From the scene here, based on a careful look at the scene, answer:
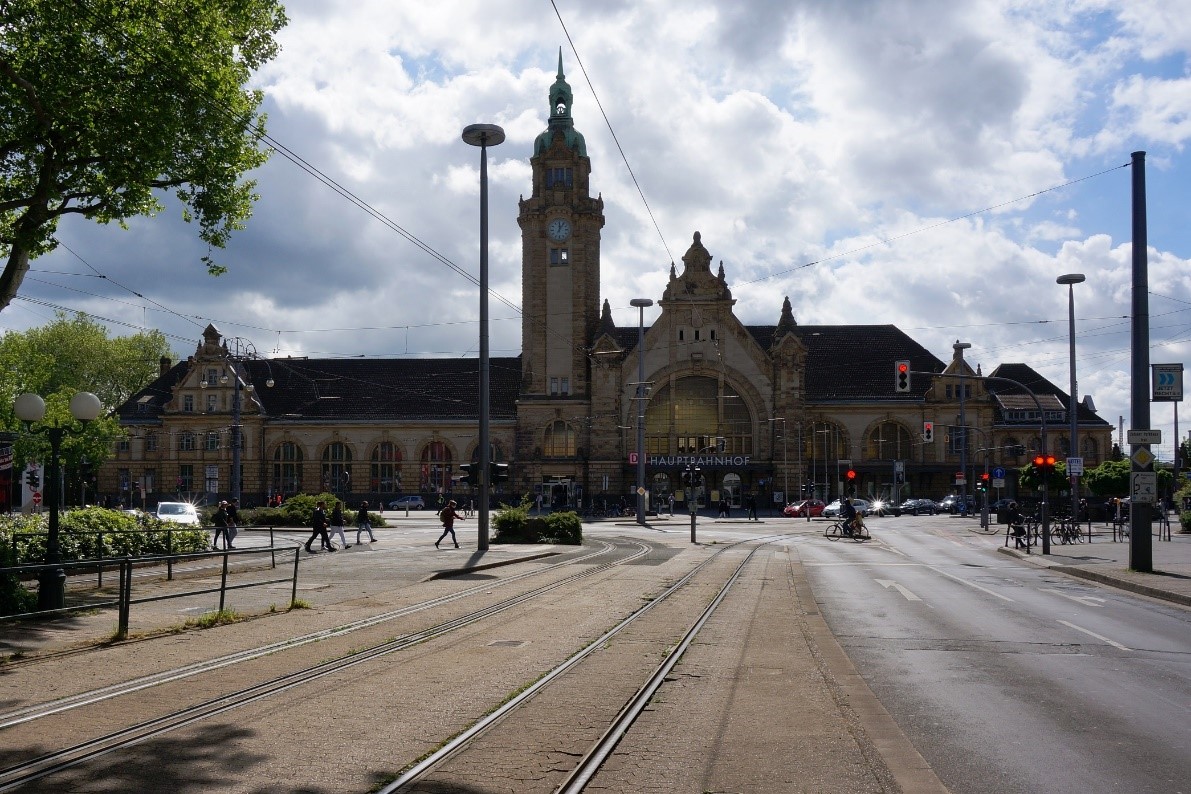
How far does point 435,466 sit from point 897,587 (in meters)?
67.0

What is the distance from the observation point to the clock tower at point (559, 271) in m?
81.1

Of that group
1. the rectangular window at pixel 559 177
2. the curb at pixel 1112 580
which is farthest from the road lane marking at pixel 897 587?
the rectangular window at pixel 559 177

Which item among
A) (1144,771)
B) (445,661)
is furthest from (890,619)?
(1144,771)

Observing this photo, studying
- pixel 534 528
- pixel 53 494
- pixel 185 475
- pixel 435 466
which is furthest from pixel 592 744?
pixel 185 475

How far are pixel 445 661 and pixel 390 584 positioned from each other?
31.1 ft

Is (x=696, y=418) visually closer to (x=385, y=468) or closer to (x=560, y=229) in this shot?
(x=560, y=229)

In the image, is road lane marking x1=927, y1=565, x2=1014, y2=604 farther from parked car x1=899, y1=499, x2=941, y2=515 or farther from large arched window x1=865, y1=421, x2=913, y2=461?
large arched window x1=865, y1=421, x2=913, y2=461

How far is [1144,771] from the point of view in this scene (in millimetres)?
6891

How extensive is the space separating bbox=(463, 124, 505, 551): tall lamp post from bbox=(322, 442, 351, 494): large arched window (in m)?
Answer: 59.5

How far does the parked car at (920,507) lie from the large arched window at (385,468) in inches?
1529

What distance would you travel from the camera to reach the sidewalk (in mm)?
20172

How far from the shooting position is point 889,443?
274 feet

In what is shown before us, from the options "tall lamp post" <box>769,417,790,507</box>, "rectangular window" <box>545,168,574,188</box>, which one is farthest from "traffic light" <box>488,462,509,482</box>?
"rectangular window" <box>545,168,574,188</box>

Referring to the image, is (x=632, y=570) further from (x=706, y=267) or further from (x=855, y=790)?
(x=706, y=267)
